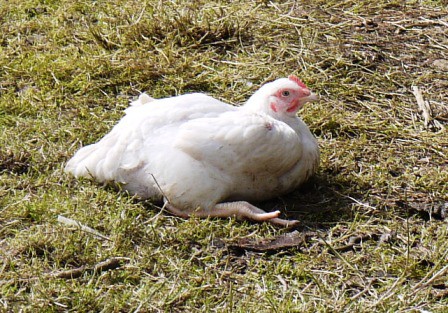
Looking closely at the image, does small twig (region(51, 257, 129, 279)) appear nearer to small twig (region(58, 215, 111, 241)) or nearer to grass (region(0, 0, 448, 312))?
grass (region(0, 0, 448, 312))

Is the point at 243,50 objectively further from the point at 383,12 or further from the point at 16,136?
the point at 16,136

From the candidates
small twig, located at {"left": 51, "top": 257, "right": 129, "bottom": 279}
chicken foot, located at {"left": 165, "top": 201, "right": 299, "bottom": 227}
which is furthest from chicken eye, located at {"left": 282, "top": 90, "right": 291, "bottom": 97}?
small twig, located at {"left": 51, "top": 257, "right": 129, "bottom": 279}

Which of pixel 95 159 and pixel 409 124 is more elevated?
pixel 95 159

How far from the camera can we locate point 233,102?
605 cm

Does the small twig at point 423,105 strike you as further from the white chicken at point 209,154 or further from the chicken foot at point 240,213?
the chicken foot at point 240,213

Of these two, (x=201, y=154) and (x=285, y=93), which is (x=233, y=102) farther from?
(x=201, y=154)

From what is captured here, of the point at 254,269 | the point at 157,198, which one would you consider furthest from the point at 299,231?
the point at 157,198

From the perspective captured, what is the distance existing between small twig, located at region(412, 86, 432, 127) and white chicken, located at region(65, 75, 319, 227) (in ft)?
3.63

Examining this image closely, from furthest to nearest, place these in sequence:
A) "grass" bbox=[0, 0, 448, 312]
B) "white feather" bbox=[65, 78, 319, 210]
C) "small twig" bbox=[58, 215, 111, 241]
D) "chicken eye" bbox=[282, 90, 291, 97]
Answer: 1. "chicken eye" bbox=[282, 90, 291, 97]
2. "white feather" bbox=[65, 78, 319, 210]
3. "small twig" bbox=[58, 215, 111, 241]
4. "grass" bbox=[0, 0, 448, 312]

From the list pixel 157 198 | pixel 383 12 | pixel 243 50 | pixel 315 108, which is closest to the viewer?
pixel 157 198

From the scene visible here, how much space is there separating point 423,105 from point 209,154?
1866 mm

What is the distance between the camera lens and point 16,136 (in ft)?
18.3

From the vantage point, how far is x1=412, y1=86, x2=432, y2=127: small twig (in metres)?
5.92

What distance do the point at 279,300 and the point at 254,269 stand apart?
0.31 metres
